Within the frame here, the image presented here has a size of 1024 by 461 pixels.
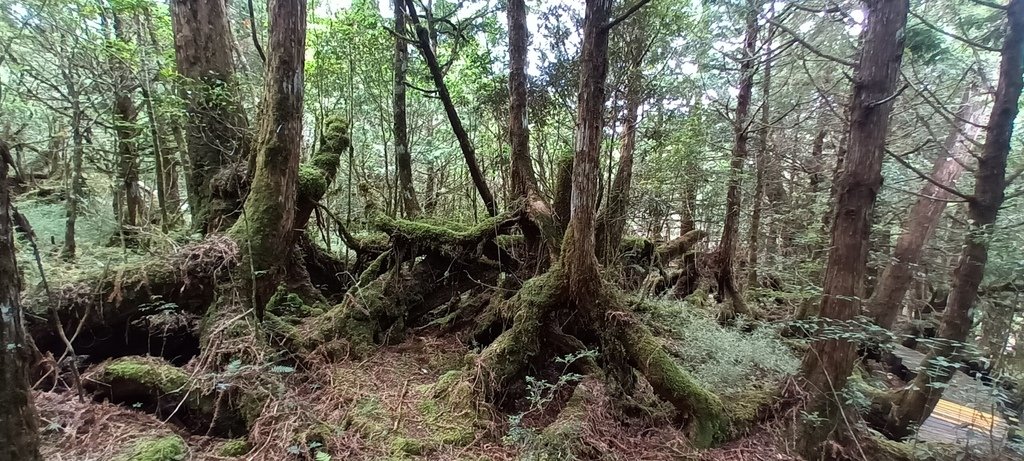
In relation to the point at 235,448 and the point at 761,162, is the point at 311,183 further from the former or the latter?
the point at 761,162

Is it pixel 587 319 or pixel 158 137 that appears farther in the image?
pixel 158 137

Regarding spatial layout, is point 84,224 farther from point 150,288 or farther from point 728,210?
point 728,210

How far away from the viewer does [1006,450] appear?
3.39 meters

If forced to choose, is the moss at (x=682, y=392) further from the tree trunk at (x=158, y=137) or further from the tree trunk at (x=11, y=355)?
the tree trunk at (x=158, y=137)

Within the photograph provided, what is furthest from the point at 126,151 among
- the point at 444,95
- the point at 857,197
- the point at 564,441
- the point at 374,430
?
the point at 857,197

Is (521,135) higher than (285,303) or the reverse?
higher

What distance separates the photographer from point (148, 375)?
12.3 ft

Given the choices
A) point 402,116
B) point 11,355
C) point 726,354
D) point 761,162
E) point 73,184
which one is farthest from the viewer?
point 761,162

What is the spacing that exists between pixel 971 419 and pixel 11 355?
298 inches

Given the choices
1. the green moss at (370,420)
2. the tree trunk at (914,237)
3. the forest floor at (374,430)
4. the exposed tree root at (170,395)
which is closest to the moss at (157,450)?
the forest floor at (374,430)

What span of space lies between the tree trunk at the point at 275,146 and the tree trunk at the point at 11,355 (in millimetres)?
2442

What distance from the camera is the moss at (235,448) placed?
3.29 meters

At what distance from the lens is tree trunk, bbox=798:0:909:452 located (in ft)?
11.7

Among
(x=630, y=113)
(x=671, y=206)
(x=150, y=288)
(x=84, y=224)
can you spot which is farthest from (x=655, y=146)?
(x=84, y=224)
